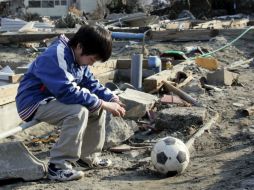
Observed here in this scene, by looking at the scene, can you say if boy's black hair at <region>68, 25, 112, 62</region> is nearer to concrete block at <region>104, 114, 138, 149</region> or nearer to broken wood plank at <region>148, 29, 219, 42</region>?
concrete block at <region>104, 114, 138, 149</region>

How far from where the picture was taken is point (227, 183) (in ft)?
13.6

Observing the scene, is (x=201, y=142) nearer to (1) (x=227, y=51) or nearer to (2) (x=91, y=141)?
(2) (x=91, y=141)

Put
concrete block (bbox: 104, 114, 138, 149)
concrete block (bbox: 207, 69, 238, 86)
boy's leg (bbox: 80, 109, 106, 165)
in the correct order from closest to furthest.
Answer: boy's leg (bbox: 80, 109, 106, 165) → concrete block (bbox: 104, 114, 138, 149) → concrete block (bbox: 207, 69, 238, 86)

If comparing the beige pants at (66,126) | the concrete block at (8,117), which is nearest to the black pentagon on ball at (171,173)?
the beige pants at (66,126)

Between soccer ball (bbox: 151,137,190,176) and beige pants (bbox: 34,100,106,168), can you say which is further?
soccer ball (bbox: 151,137,190,176)

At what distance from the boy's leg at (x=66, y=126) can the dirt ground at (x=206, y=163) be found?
0.69 ft

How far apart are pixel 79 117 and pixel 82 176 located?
0.54 meters

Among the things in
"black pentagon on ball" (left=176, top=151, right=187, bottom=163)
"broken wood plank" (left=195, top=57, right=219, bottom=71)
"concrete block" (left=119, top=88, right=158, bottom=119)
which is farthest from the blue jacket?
"broken wood plank" (left=195, top=57, right=219, bottom=71)

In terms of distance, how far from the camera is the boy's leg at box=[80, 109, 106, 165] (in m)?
4.81

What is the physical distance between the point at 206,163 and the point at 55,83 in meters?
1.65

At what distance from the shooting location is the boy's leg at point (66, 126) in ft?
14.5

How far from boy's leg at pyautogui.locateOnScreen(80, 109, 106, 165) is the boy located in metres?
0.14

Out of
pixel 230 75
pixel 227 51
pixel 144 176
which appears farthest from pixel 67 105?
pixel 227 51

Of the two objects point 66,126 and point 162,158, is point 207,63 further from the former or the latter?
point 66,126
